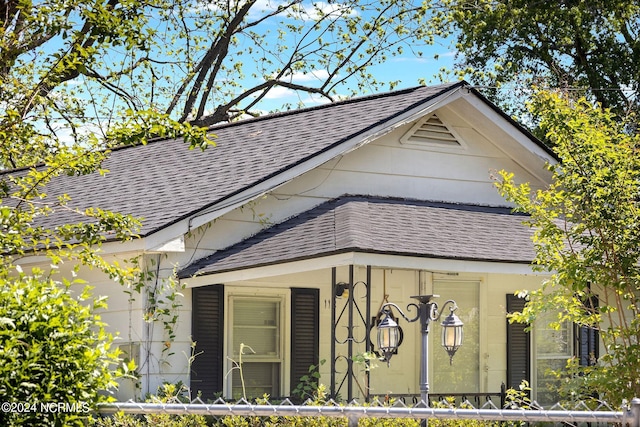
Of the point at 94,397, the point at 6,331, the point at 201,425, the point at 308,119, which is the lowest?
the point at 201,425

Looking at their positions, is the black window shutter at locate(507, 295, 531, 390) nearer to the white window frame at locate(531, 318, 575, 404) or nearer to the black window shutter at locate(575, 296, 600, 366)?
the white window frame at locate(531, 318, 575, 404)

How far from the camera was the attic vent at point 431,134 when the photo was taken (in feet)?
48.6

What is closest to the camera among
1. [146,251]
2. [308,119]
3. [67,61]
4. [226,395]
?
[67,61]

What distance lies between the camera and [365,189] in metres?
14.4

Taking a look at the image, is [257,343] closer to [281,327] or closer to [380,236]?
[281,327]

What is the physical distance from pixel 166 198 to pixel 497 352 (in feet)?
18.1

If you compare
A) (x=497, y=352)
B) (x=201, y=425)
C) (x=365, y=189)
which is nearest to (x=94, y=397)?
(x=201, y=425)

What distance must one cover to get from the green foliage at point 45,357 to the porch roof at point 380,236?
5240mm

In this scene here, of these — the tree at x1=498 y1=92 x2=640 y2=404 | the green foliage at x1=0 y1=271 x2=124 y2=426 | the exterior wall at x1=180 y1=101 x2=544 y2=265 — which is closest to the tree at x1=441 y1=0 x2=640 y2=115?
the exterior wall at x1=180 y1=101 x2=544 y2=265

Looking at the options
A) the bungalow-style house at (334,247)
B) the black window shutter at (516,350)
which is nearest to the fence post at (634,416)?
the bungalow-style house at (334,247)

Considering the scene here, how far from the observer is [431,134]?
49.4 feet

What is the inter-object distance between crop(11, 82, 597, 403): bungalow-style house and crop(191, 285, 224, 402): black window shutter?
2cm

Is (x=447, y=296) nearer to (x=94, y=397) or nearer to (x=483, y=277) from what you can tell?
(x=483, y=277)

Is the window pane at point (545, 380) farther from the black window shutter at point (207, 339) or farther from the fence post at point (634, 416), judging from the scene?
the fence post at point (634, 416)
